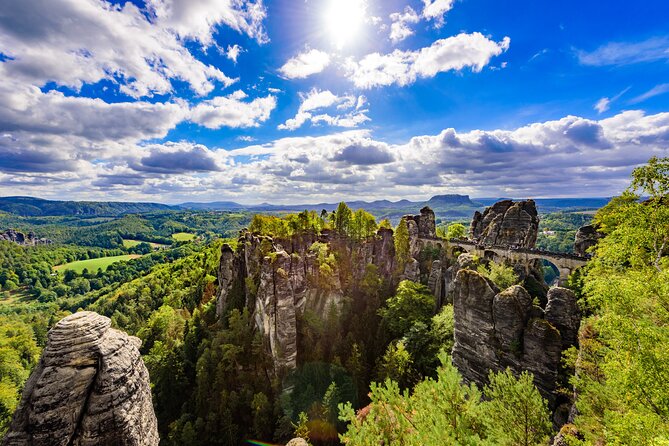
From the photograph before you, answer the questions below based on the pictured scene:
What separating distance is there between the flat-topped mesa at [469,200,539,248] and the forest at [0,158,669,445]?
12.3 metres

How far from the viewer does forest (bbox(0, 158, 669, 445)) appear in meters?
13.5

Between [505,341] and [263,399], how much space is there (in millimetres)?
30334

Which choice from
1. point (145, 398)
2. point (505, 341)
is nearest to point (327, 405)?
point (505, 341)

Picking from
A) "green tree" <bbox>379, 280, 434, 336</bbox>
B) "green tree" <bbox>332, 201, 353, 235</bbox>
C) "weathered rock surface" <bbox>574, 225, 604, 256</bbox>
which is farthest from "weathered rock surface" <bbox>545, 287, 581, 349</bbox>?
"green tree" <bbox>332, 201, 353, 235</bbox>

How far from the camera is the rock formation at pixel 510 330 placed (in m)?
20.8

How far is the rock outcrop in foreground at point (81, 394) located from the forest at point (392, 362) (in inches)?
388

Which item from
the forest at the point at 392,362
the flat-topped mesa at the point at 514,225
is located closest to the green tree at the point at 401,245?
the forest at the point at 392,362

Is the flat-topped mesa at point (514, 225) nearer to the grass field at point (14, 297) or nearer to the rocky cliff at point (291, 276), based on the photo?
the rocky cliff at point (291, 276)

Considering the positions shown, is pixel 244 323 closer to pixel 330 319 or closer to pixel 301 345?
pixel 301 345

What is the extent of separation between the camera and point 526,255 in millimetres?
51906

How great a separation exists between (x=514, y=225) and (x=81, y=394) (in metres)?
64.2

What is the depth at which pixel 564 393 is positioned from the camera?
1923cm

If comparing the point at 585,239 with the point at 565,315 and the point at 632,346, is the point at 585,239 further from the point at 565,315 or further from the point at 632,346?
the point at 632,346

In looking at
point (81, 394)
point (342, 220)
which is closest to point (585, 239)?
point (342, 220)
